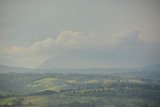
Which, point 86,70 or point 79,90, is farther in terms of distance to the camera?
point 79,90

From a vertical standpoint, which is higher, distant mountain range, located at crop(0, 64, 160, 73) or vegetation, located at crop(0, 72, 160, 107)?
distant mountain range, located at crop(0, 64, 160, 73)

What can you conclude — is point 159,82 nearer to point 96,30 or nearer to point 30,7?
point 96,30

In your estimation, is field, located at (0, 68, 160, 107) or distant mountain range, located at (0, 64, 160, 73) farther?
distant mountain range, located at (0, 64, 160, 73)

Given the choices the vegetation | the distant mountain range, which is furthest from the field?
the distant mountain range

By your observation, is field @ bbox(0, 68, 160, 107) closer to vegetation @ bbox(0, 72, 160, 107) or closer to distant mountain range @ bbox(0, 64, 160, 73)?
vegetation @ bbox(0, 72, 160, 107)

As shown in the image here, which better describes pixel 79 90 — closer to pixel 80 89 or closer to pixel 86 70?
pixel 80 89

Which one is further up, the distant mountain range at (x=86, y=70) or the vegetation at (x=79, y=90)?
the distant mountain range at (x=86, y=70)

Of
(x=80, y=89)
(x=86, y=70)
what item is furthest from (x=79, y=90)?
(x=86, y=70)

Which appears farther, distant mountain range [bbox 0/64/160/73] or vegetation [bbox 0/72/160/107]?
distant mountain range [bbox 0/64/160/73]

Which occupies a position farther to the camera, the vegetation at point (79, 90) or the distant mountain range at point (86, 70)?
the distant mountain range at point (86, 70)

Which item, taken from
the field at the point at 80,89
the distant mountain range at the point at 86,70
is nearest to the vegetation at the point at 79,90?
the field at the point at 80,89

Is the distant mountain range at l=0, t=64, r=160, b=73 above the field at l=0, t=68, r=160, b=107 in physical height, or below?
above

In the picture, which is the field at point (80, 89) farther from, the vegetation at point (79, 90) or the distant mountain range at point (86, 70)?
the distant mountain range at point (86, 70)
